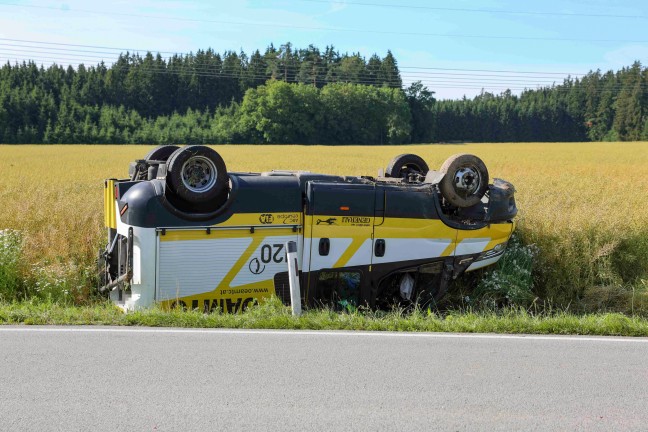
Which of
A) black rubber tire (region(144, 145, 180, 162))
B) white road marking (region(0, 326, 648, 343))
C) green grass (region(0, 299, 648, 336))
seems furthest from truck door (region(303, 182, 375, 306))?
black rubber tire (region(144, 145, 180, 162))

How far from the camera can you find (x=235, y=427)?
388 cm

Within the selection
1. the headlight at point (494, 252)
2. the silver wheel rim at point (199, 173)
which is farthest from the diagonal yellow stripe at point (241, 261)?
the headlight at point (494, 252)

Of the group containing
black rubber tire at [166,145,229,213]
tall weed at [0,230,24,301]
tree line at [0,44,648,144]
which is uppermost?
tree line at [0,44,648,144]

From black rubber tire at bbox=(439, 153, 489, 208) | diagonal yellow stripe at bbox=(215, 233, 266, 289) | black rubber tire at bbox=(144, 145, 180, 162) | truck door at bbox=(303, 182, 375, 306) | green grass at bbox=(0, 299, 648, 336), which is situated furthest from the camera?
black rubber tire at bbox=(144, 145, 180, 162)

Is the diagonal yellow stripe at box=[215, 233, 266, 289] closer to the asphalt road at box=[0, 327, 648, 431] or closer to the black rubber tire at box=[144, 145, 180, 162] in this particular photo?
the asphalt road at box=[0, 327, 648, 431]

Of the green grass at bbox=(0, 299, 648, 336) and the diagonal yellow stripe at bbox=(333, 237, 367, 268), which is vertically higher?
the diagonal yellow stripe at bbox=(333, 237, 367, 268)

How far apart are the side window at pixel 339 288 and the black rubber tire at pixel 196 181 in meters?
1.49

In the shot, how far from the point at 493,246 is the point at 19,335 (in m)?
5.36

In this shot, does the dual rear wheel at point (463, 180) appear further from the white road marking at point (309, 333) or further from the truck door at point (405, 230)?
the white road marking at point (309, 333)

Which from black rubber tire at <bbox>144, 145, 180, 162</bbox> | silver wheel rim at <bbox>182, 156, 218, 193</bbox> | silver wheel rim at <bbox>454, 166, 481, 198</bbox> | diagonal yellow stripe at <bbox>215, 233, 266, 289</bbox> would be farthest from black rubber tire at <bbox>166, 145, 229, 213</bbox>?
silver wheel rim at <bbox>454, 166, 481, 198</bbox>

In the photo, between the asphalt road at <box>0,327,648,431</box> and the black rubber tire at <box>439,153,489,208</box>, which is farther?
the black rubber tire at <box>439,153,489,208</box>

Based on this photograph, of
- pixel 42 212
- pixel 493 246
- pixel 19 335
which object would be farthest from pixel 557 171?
pixel 19 335

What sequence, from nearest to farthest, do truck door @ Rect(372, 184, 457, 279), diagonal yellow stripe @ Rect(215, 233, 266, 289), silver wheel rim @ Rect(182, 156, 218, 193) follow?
1. silver wheel rim @ Rect(182, 156, 218, 193)
2. diagonal yellow stripe @ Rect(215, 233, 266, 289)
3. truck door @ Rect(372, 184, 457, 279)

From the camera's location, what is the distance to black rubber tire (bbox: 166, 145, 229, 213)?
6816 millimetres
